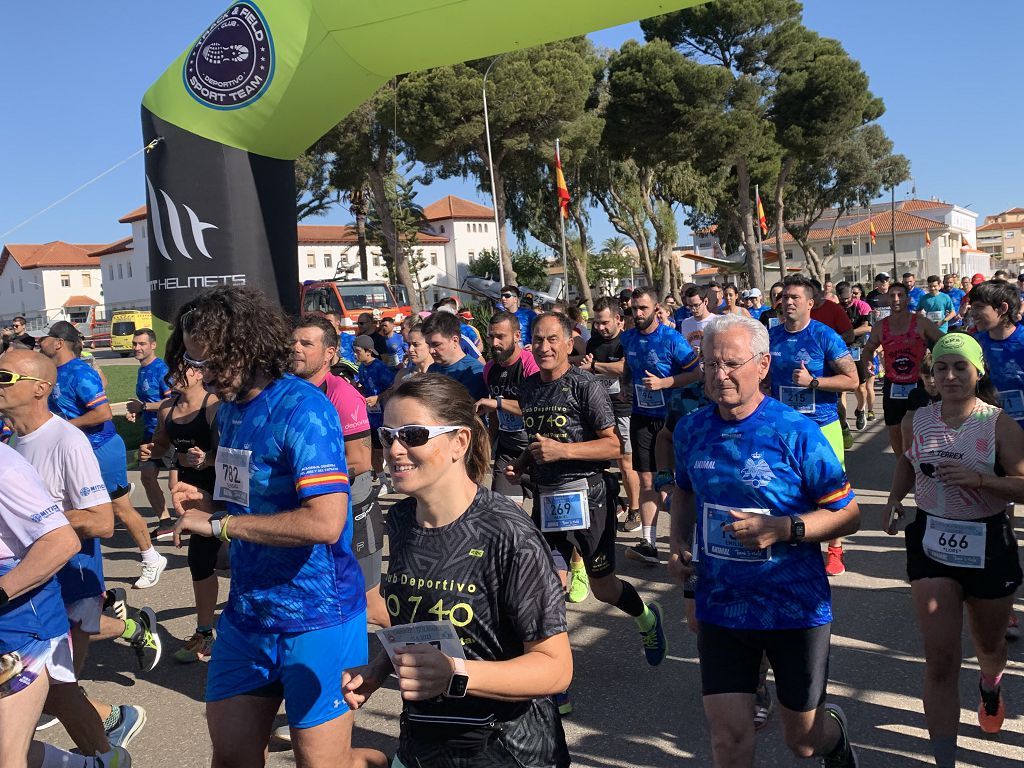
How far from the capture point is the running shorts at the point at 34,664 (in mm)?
2799

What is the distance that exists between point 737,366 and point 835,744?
4.25ft

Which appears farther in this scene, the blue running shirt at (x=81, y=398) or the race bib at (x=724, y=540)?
the blue running shirt at (x=81, y=398)

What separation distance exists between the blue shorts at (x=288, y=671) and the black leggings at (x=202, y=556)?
240 cm

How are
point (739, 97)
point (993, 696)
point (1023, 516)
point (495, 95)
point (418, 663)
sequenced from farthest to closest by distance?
point (739, 97), point (495, 95), point (1023, 516), point (993, 696), point (418, 663)

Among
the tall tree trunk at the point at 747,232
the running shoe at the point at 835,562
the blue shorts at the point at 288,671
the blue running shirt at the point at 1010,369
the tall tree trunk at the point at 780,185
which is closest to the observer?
the blue shorts at the point at 288,671

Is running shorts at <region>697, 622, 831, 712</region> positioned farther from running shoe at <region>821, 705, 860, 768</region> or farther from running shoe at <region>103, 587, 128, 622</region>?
running shoe at <region>103, 587, 128, 622</region>

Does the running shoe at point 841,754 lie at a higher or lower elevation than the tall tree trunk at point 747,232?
lower

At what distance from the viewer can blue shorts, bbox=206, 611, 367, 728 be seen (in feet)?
8.74

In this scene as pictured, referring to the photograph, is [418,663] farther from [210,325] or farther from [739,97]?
[739,97]

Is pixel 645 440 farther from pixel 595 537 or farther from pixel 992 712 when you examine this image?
pixel 992 712

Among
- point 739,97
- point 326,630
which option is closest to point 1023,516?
point 326,630

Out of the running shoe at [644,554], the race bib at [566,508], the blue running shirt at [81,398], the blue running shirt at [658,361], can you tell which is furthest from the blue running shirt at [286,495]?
the blue running shirt at [658,361]

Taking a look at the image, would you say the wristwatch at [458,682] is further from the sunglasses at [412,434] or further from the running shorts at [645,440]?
the running shorts at [645,440]

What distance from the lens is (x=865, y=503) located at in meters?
7.86
